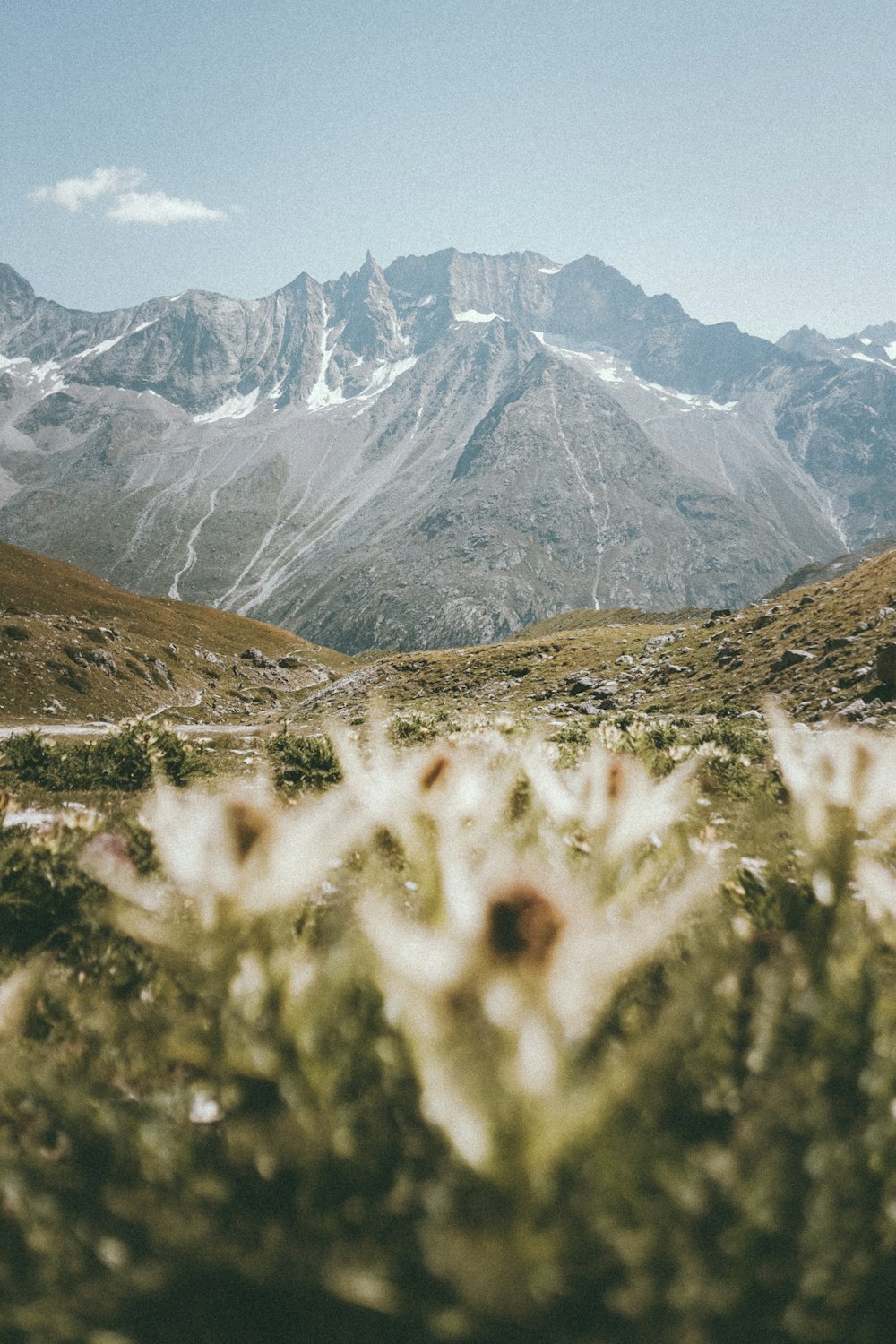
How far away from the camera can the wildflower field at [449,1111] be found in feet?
6.17

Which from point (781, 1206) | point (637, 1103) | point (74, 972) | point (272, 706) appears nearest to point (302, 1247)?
point (637, 1103)

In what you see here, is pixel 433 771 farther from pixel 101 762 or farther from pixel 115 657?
pixel 115 657

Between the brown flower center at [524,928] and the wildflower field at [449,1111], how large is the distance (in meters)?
0.01

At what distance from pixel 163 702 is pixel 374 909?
45307 mm

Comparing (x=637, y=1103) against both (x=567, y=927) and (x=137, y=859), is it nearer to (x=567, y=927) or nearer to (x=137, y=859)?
(x=567, y=927)

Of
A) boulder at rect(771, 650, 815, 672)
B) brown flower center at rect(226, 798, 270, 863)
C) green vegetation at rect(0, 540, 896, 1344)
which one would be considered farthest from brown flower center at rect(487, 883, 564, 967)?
boulder at rect(771, 650, 815, 672)

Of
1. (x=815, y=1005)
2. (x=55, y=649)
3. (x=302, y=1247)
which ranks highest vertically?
(x=815, y=1005)

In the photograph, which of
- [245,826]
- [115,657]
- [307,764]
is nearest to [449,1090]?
[245,826]

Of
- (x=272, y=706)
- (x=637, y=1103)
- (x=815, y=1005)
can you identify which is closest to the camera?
(x=637, y=1103)

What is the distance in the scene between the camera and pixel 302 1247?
1.99m

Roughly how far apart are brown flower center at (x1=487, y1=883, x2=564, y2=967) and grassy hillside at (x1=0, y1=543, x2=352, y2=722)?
35947mm

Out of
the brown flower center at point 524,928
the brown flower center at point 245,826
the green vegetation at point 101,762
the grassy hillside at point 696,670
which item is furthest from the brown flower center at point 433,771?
the grassy hillside at point 696,670

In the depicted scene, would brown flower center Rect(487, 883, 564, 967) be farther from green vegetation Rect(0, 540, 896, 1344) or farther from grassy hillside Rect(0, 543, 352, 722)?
grassy hillside Rect(0, 543, 352, 722)

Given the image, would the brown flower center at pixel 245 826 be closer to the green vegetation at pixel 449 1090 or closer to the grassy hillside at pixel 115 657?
the green vegetation at pixel 449 1090
